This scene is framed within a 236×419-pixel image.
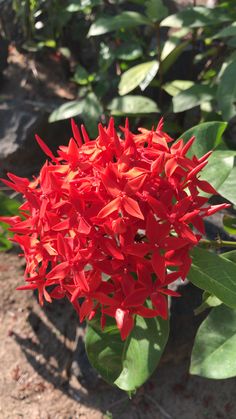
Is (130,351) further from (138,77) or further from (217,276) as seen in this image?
(138,77)

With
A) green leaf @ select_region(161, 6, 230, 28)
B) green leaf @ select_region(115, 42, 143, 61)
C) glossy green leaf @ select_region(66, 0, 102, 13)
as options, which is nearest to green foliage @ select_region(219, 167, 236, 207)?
green leaf @ select_region(161, 6, 230, 28)

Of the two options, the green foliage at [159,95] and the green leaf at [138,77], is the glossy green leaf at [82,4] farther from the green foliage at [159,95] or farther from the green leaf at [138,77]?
the green leaf at [138,77]

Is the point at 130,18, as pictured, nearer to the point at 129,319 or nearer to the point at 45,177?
the point at 45,177

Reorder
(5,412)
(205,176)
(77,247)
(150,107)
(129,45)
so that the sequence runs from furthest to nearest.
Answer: (129,45) < (150,107) < (5,412) < (205,176) < (77,247)

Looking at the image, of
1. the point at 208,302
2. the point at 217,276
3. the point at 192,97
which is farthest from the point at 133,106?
the point at 217,276

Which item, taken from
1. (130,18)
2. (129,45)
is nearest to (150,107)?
(130,18)

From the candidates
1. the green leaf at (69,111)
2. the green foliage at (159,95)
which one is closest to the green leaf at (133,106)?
the green foliage at (159,95)

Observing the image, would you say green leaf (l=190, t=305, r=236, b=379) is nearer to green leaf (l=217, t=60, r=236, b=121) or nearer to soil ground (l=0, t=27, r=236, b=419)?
soil ground (l=0, t=27, r=236, b=419)
